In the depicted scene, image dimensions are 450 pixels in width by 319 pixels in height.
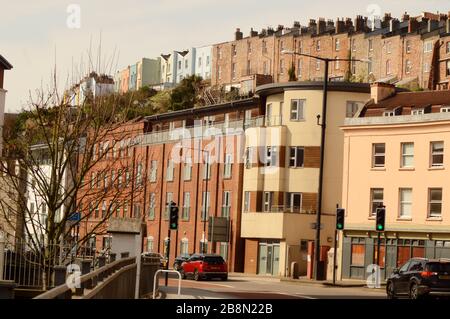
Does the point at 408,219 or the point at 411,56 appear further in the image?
the point at 411,56

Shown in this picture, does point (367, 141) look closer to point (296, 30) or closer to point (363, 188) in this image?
point (363, 188)

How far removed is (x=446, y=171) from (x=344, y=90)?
670 inches

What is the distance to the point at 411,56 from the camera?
139m

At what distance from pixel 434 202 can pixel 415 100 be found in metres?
11.5

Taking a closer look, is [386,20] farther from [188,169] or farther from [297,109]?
[297,109]

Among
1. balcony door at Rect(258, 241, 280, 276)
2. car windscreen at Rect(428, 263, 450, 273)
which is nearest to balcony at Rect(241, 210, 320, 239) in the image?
balcony door at Rect(258, 241, 280, 276)

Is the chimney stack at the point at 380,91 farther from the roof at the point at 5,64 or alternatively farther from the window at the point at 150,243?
the window at the point at 150,243

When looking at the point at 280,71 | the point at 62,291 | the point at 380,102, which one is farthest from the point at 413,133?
the point at 280,71

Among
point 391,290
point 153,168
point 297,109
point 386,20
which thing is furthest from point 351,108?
point 386,20

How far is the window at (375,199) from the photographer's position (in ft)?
223

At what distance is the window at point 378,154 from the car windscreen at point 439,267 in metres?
27.3

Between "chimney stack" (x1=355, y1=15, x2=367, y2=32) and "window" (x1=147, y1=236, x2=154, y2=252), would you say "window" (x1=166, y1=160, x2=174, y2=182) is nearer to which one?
"window" (x1=147, y1=236, x2=154, y2=252)

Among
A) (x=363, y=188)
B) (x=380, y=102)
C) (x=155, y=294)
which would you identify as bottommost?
(x=155, y=294)

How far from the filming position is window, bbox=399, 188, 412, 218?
6612cm
